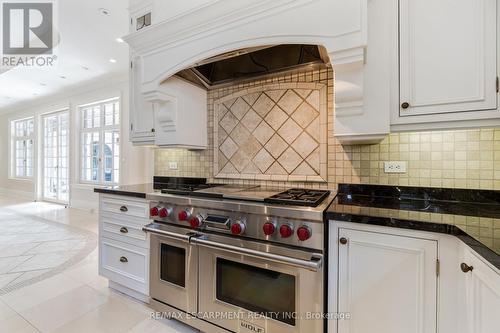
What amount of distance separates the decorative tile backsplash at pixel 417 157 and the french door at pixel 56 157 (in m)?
6.30

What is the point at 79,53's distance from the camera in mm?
3582

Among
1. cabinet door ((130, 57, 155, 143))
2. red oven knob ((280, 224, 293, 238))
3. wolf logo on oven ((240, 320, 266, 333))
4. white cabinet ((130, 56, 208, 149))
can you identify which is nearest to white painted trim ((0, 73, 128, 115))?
cabinet door ((130, 57, 155, 143))

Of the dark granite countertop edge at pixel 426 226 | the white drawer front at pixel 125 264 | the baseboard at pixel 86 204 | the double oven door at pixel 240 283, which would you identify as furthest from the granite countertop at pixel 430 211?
the baseboard at pixel 86 204

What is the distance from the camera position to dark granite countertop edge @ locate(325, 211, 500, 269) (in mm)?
778

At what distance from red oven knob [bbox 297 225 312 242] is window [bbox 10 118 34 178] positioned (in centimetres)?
914

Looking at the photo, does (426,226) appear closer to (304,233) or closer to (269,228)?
(304,233)

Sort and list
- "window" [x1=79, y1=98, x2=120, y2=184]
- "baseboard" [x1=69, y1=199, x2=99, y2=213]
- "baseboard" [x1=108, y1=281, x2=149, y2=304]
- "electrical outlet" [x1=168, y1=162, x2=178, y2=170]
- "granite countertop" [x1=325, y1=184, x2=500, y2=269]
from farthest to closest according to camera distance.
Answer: "baseboard" [x1=69, y1=199, x2=99, y2=213] → "window" [x1=79, y1=98, x2=120, y2=184] → "electrical outlet" [x1=168, y1=162, x2=178, y2=170] → "baseboard" [x1=108, y1=281, x2=149, y2=304] → "granite countertop" [x1=325, y1=184, x2=500, y2=269]

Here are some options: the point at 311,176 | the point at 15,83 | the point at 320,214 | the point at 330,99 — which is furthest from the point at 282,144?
the point at 15,83

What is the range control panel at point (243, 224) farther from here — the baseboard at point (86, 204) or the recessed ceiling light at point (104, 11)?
the baseboard at point (86, 204)

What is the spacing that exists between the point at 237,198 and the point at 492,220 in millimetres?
1249

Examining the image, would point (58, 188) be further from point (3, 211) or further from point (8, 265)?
point (8, 265)

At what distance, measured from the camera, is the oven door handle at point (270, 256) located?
1.18m

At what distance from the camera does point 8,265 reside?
2.67m

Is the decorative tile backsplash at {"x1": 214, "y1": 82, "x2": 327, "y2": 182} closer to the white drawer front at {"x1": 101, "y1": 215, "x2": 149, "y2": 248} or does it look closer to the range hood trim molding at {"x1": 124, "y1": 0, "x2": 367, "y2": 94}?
the range hood trim molding at {"x1": 124, "y1": 0, "x2": 367, "y2": 94}
